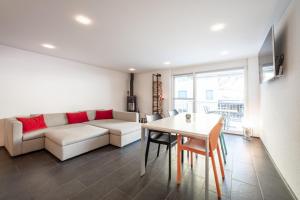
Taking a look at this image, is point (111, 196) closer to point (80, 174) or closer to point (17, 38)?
point (80, 174)

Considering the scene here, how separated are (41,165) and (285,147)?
12.5 ft

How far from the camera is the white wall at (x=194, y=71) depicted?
361cm

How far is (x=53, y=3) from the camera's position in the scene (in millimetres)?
1564

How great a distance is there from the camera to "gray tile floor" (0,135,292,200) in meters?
1.52

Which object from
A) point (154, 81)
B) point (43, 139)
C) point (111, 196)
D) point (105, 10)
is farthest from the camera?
point (154, 81)

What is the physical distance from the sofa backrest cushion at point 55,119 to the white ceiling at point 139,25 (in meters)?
1.65

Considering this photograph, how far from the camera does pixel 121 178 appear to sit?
182 centimetres

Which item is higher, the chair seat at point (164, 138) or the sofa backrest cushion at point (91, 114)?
the sofa backrest cushion at point (91, 114)

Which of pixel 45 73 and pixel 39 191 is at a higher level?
pixel 45 73

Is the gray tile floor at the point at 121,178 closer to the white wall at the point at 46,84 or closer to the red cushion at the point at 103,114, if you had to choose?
the white wall at the point at 46,84

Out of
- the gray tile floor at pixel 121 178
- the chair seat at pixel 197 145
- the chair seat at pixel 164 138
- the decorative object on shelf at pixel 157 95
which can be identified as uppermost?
the decorative object on shelf at pixel 157 95

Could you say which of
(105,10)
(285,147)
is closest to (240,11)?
(105,10)

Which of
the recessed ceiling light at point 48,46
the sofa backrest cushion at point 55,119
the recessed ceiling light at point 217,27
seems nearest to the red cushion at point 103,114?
the sofa backrest cushion at point 55,119

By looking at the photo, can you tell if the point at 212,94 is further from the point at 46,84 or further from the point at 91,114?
the point at 46,84
